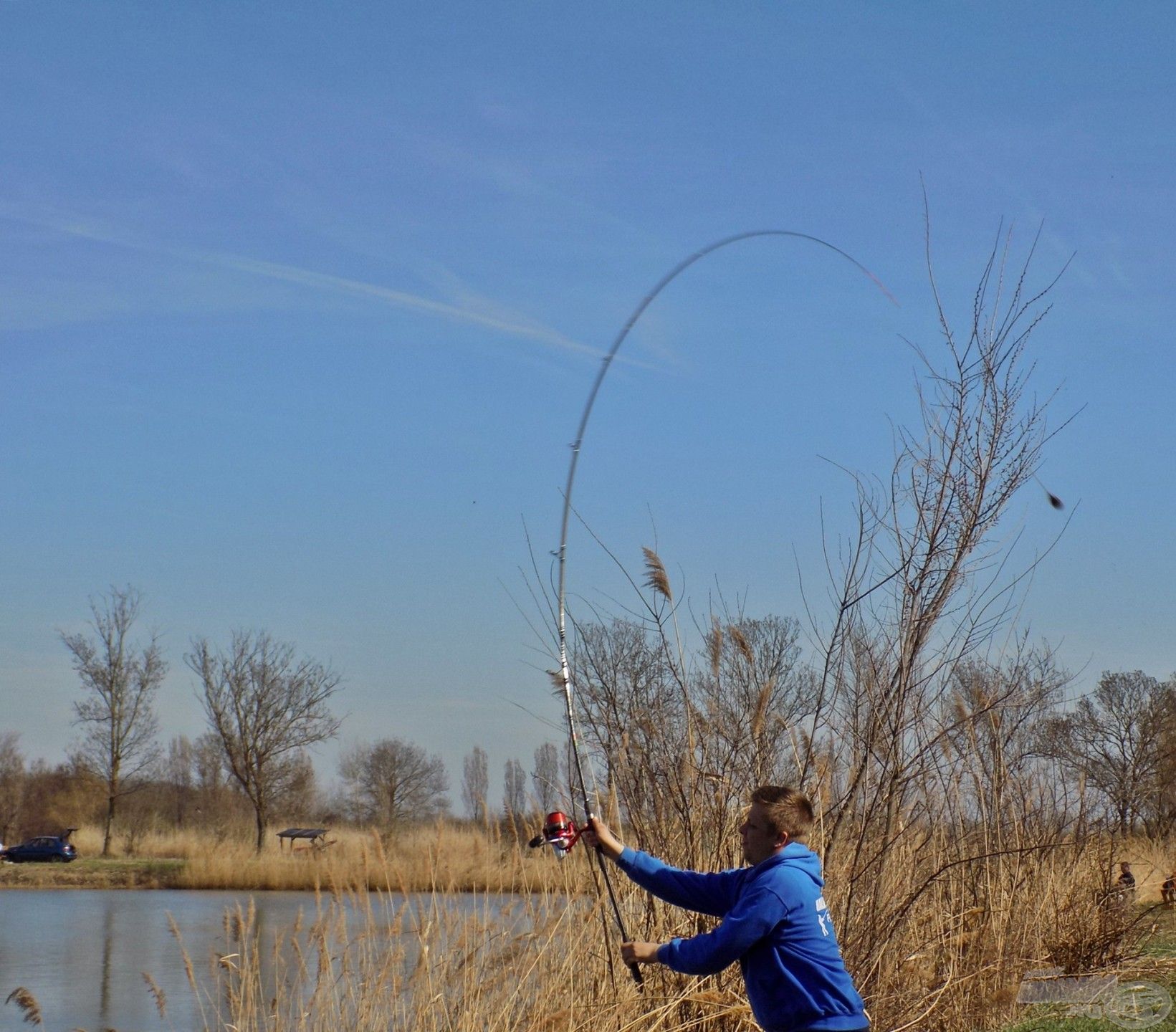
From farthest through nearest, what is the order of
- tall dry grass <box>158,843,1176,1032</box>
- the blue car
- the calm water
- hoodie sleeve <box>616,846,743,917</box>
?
the blue car, the calm water, tall dry grass <box>158,843,1176,1032</box>, hoodie sleeve <box>616,846,743,917</box>

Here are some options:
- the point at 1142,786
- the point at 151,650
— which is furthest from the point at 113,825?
the point at 1142,786

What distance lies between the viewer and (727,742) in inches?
256

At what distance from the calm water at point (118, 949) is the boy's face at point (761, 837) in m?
2.48

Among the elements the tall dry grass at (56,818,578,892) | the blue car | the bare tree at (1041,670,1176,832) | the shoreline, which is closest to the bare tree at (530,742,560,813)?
the tall dry grass at (56,818,578,892)

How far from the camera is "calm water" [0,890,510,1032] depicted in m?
11.6

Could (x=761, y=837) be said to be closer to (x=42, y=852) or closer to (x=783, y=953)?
(x=783, y=953)

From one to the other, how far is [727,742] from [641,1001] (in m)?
1.35

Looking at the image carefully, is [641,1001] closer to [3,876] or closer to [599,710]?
[599,710]

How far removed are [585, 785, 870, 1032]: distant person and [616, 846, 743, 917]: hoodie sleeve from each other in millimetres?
148

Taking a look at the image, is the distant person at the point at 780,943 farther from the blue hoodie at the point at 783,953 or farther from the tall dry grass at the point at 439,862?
the tall dry grass at the point at 439,862

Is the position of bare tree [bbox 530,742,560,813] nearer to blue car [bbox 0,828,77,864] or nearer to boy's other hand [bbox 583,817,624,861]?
boy's other hand [bbox 583,817,624,861]

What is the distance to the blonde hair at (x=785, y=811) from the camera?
13.5ft

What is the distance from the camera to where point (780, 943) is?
4.01m

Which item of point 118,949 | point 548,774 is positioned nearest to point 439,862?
point 548,774
